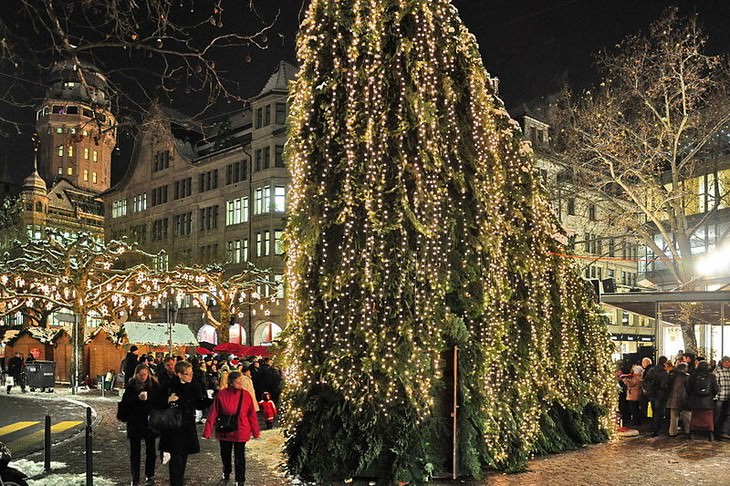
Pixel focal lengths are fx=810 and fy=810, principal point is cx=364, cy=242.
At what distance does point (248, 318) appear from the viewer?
5547cm

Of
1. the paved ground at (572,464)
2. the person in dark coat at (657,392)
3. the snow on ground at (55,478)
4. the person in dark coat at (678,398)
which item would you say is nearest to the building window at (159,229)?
the paved ground at (572,464)

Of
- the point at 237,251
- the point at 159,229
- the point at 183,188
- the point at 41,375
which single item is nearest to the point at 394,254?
the point at 41,375

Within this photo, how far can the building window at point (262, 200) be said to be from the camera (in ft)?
184

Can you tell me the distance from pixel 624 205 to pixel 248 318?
29.3m

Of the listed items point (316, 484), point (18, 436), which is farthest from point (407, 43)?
point (18, 436)

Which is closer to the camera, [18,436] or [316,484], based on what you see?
[316,484]

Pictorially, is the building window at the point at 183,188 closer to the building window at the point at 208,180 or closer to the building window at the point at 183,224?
the building window at the point at 208,180

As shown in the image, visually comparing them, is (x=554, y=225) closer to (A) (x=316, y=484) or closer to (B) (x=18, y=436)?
(A) (x=316, y=484)

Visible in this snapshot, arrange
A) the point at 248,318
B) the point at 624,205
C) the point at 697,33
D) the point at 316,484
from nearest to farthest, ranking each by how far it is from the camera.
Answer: the point at 316,484 < the point at 697,33 < the point at 624,205 < the point at 248,318

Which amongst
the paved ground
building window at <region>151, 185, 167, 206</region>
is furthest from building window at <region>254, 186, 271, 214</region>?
the paved ground

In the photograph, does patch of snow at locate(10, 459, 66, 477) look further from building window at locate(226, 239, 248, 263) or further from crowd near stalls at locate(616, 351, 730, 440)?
building window at locate(226, 239, 248, 263)

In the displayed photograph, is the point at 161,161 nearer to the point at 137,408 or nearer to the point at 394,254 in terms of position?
the point at 394,254

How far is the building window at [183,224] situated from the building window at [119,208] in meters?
9.96

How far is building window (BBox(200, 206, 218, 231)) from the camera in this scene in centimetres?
6209
